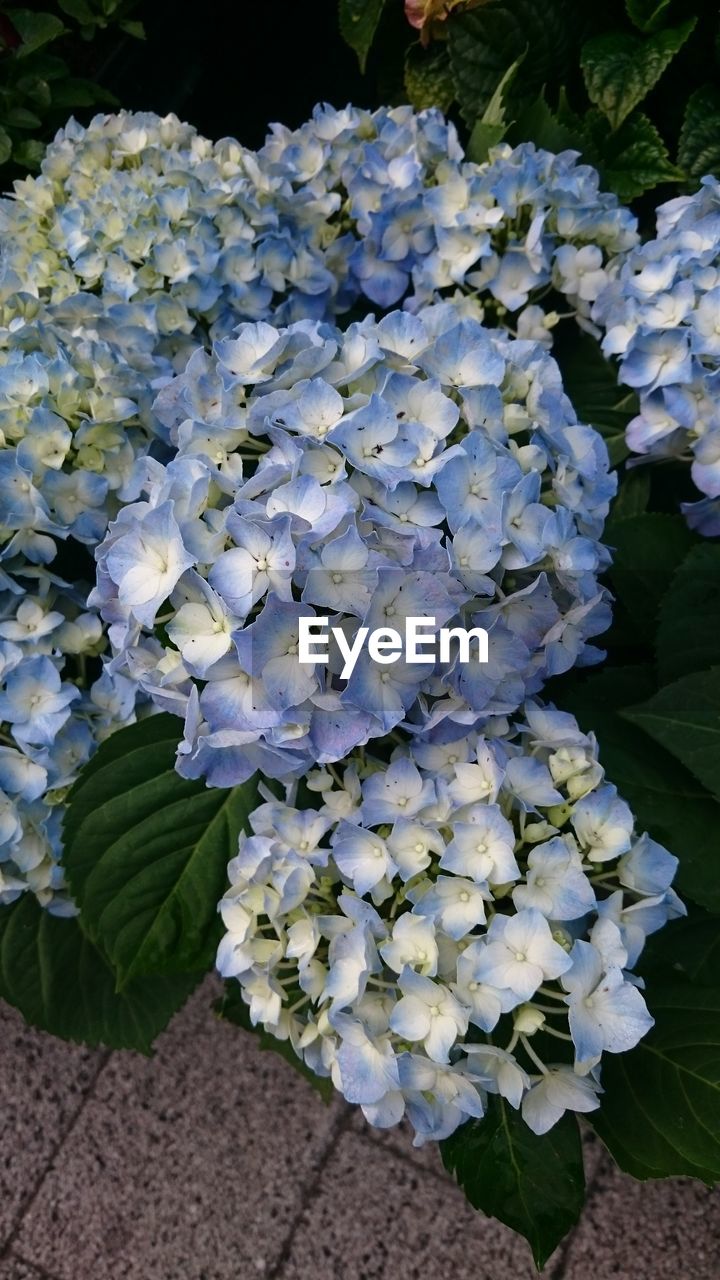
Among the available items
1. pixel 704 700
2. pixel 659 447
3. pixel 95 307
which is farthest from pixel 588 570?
pixel 95 307

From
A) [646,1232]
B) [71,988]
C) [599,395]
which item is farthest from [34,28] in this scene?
[646,1232]

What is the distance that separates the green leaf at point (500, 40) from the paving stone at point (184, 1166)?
49.9 inches

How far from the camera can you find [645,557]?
1043 mm

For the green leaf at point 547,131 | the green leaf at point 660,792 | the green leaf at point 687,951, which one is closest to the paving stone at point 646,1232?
the green leaf at point 687,951

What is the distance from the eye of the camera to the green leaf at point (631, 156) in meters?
1.23

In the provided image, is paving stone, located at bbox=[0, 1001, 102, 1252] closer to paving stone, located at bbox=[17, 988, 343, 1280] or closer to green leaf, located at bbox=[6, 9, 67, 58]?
paving stone, located at bbox=[17, 988, 343, 1280]

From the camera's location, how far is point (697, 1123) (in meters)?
0.82

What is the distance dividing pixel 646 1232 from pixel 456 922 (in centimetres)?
86

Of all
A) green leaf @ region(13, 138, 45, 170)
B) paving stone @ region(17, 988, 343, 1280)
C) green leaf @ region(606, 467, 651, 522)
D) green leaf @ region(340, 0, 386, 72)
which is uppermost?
green leaf @ region(340, 0, 386, 72)

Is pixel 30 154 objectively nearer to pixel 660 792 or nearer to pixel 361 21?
pixel 361 21

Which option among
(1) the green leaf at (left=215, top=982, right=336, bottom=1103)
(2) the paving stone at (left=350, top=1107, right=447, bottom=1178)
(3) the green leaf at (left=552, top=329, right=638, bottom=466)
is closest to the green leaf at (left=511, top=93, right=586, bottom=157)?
(3) the green leaf at (left=552, top=329, right=638, bottom=466)

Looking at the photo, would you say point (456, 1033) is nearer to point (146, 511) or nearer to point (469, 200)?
point (146, 511)

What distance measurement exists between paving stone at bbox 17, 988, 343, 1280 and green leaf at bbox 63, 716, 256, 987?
600mm

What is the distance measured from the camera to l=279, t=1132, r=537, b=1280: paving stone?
1337 mm
